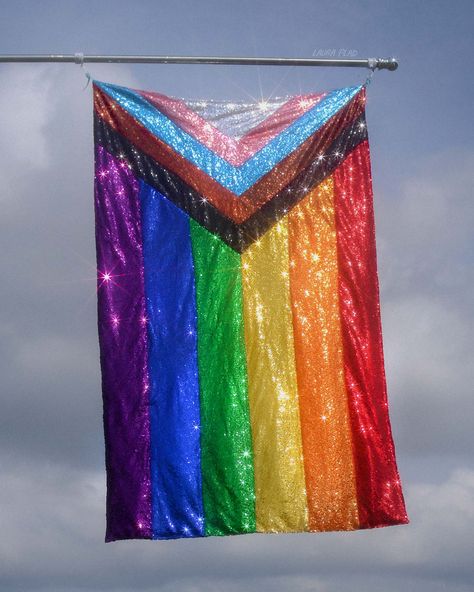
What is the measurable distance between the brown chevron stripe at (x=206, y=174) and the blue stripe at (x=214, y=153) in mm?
53

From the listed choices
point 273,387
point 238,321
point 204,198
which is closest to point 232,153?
point 204,198

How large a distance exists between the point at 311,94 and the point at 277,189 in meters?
1.17

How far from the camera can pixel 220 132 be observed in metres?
9.20

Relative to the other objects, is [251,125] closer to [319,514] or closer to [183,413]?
[183,413]

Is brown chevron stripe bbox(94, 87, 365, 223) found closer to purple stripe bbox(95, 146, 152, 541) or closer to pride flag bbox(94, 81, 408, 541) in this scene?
pride flag bbox(94, 81, 408, 541)

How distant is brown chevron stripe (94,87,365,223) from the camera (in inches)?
351

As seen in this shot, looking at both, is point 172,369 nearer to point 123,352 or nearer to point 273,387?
point 123,352

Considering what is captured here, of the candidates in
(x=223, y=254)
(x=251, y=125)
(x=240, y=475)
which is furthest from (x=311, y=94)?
(x=240, y=475)

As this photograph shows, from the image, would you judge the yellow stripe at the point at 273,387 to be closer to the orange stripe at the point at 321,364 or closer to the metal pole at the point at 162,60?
the orange stripe at the point at 321,364

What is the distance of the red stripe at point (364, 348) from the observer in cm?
816

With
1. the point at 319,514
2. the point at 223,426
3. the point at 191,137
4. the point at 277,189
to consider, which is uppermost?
the point at 191,137

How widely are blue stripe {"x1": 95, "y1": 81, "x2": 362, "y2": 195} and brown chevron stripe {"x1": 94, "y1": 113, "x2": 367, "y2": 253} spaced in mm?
272

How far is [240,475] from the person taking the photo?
804 cm

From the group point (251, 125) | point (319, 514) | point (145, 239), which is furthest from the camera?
point (251, 125)
